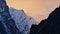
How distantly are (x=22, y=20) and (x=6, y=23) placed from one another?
0.45ft

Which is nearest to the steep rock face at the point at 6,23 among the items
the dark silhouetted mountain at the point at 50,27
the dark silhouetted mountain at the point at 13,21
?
the dark silhouetted mountain at the point at 13,21

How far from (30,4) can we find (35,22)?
0.75 feet

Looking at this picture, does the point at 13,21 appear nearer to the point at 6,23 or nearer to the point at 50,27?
the point at 6,23

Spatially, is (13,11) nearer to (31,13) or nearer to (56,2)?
(31,13)

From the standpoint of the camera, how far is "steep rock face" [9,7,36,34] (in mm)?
1051

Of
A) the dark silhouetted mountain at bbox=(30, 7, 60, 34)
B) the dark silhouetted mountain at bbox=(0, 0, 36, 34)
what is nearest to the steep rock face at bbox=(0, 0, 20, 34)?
the dark silhouetted mountain at bbox=(0, 0, 36, 34)

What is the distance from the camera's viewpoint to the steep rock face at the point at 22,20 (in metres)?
1.05

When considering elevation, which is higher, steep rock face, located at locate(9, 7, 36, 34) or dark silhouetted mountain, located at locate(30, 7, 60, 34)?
steep rock face, located at locate(9, 7, 36, 34)

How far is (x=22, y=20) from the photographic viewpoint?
1.11 meters

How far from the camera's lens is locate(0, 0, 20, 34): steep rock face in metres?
1.01

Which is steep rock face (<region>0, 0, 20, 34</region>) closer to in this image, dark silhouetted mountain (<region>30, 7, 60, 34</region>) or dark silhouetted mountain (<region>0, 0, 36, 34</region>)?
dark silhouetted mountain (<region>0, 0, 36, 34</region>)

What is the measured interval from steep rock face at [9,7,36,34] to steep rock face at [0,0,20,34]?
34mm

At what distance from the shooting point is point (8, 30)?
1013 mm

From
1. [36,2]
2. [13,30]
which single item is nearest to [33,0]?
[36,2]
